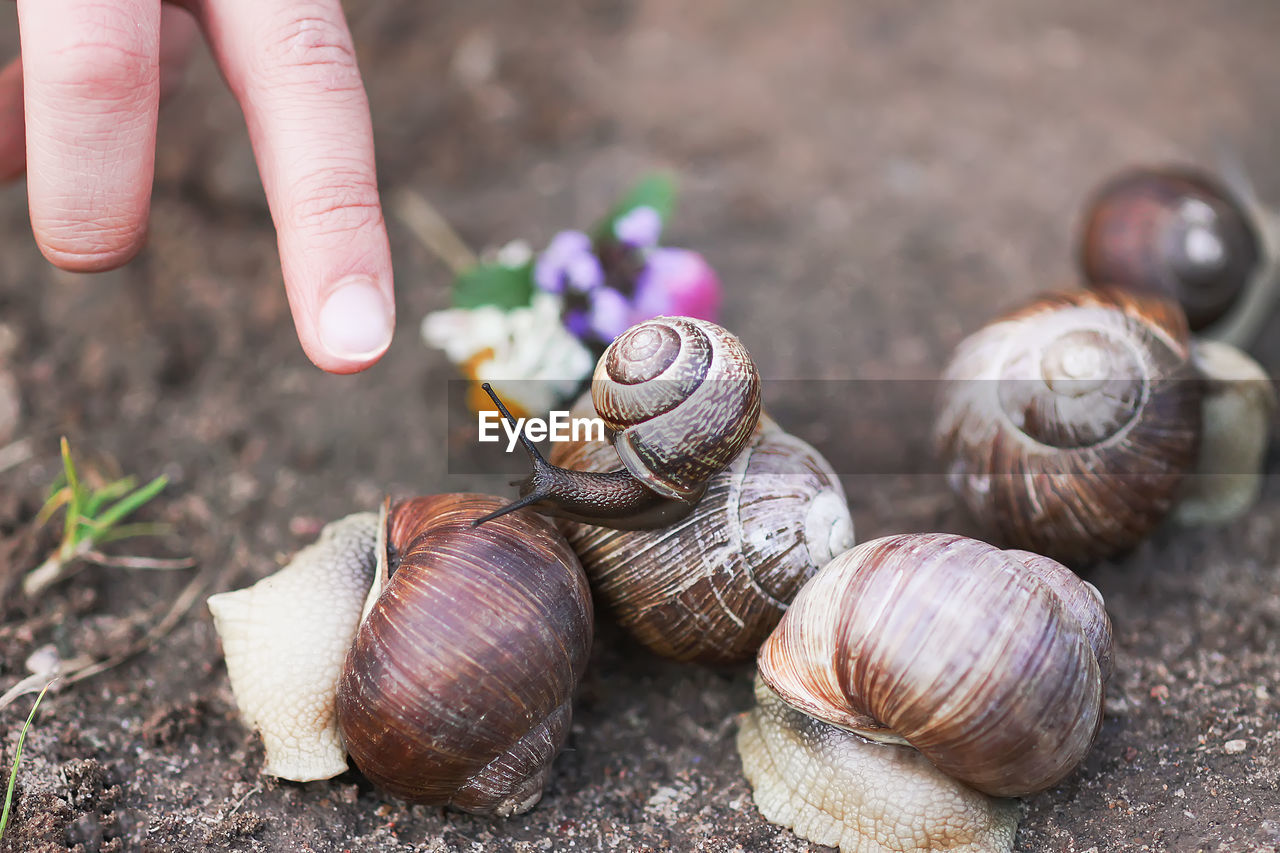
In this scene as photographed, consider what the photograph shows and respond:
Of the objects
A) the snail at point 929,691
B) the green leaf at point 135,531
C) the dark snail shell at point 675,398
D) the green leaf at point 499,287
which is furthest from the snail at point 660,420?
the green leaf at point 135,531

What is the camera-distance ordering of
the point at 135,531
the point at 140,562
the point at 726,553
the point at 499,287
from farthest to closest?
the point at 499,287 → the point at 135,531 → the point at 140,562 → the point at 726,553

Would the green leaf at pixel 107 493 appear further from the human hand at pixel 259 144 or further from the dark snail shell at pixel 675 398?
the dark snail shell at pixel 675 398

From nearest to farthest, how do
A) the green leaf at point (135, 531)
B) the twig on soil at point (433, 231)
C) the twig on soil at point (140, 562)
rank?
1. the twig on soil at point (140, 562)
2. the green leaf at point (135, 531)
3. the twig on soil at point (433, 231)

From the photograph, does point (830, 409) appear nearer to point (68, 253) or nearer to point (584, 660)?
point (584, 660)

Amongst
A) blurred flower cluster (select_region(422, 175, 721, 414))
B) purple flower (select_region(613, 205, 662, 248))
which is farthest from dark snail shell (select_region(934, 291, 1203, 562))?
purple flower (select_region(613, 205, 662, 248))

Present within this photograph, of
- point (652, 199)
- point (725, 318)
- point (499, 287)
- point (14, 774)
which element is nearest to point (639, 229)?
point (652, 199)

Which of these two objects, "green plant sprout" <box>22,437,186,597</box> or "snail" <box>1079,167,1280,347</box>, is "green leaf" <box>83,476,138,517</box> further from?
"snail" <box>1079,167,1280,347</box>

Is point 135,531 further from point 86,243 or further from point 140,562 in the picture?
point 86,243
